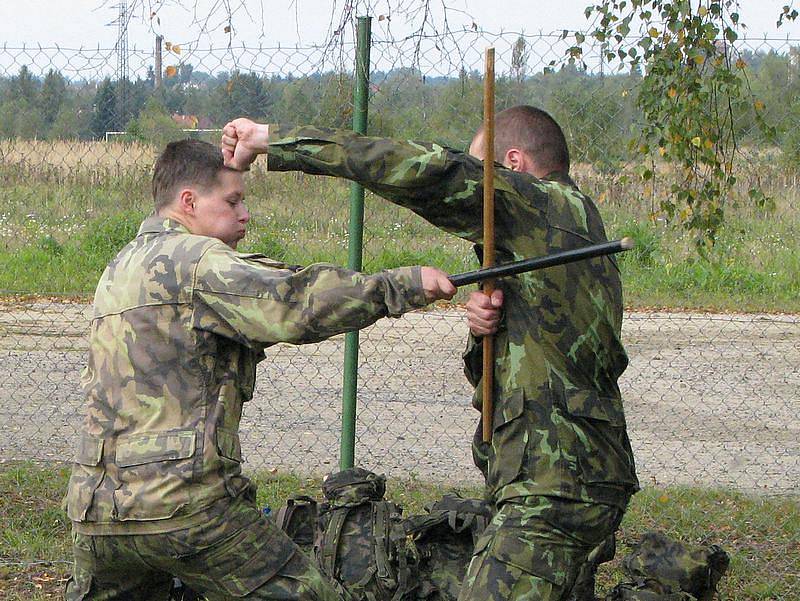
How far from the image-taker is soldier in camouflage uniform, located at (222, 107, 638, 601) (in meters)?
3.07

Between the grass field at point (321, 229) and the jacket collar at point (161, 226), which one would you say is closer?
the jacket collar at point (161, 226)

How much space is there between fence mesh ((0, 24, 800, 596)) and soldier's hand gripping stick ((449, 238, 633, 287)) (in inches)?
68.7

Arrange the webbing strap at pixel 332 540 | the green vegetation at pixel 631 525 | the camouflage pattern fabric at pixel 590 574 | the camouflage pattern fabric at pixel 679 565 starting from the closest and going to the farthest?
the camouflage pattern fabric at pixel 590 574, the camouflage pattern fabric at pixel 679 565, the webbing strap at pixel 332 540, the green vegetation at pixel 631 525

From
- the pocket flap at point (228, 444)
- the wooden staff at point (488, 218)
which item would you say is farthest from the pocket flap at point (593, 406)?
the pocket flap at point (228, 444)

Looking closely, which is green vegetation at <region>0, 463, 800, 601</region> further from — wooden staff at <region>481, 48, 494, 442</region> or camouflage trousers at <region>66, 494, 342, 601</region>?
wooden staff at <region>481, 48, 494, 442</region>

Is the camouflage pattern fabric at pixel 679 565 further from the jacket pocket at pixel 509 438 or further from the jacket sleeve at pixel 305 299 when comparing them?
the jacket sleeve at pixel 305 299

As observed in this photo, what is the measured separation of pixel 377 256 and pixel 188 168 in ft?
13.8

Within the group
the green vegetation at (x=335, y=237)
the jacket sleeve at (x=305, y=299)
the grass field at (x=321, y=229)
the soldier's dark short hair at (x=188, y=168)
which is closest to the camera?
the jacket sleeve at (x=305, y=299)

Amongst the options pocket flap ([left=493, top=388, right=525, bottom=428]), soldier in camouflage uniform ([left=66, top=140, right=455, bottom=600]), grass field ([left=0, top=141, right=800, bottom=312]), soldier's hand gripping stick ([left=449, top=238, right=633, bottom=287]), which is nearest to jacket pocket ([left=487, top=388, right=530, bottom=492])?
pocket flap ([left=493, top=388, right=525, bottom=428])

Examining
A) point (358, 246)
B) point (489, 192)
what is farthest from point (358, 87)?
point (489, 192)

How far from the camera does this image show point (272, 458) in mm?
6918

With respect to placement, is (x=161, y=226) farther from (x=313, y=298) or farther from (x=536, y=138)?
(x=536, y=138)

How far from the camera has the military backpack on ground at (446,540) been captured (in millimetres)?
4016

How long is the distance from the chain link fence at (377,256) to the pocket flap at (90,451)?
193 centimetres
